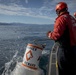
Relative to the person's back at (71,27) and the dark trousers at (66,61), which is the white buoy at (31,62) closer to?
the dark trousers at (66,61)

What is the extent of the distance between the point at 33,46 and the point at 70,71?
3.80ft

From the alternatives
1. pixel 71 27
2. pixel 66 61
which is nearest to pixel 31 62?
Result: pixel 66 61

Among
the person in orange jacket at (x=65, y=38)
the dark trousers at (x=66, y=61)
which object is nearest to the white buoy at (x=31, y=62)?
the person in orange jacket at (x=65, y=38)

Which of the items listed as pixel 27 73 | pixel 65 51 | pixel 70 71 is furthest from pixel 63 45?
pixel 27 73

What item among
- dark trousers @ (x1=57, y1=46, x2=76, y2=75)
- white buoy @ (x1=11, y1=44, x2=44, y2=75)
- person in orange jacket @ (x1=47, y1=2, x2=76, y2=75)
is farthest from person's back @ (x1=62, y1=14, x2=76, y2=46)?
white buoy @ (x1=11, y1=44, x2=44, y2=75)

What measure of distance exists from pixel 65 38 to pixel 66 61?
0.53 m

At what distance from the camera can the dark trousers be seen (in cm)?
403

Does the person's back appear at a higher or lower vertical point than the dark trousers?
higher

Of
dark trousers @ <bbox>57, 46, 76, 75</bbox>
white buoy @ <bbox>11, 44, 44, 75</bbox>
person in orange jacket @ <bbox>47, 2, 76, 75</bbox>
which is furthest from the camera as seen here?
dark trousers @ <bbox>57, 46, 76, 75</bbox>

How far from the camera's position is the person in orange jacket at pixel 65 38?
383 cm

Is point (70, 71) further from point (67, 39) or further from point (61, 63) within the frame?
point (67, 39)

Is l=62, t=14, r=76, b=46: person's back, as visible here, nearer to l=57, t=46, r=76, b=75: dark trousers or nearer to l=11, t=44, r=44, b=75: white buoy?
l=57, t=46, r=76, b=75: dark trousers

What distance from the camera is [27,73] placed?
12.0 feet

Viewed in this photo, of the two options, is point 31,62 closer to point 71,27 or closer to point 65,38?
point 65,38
